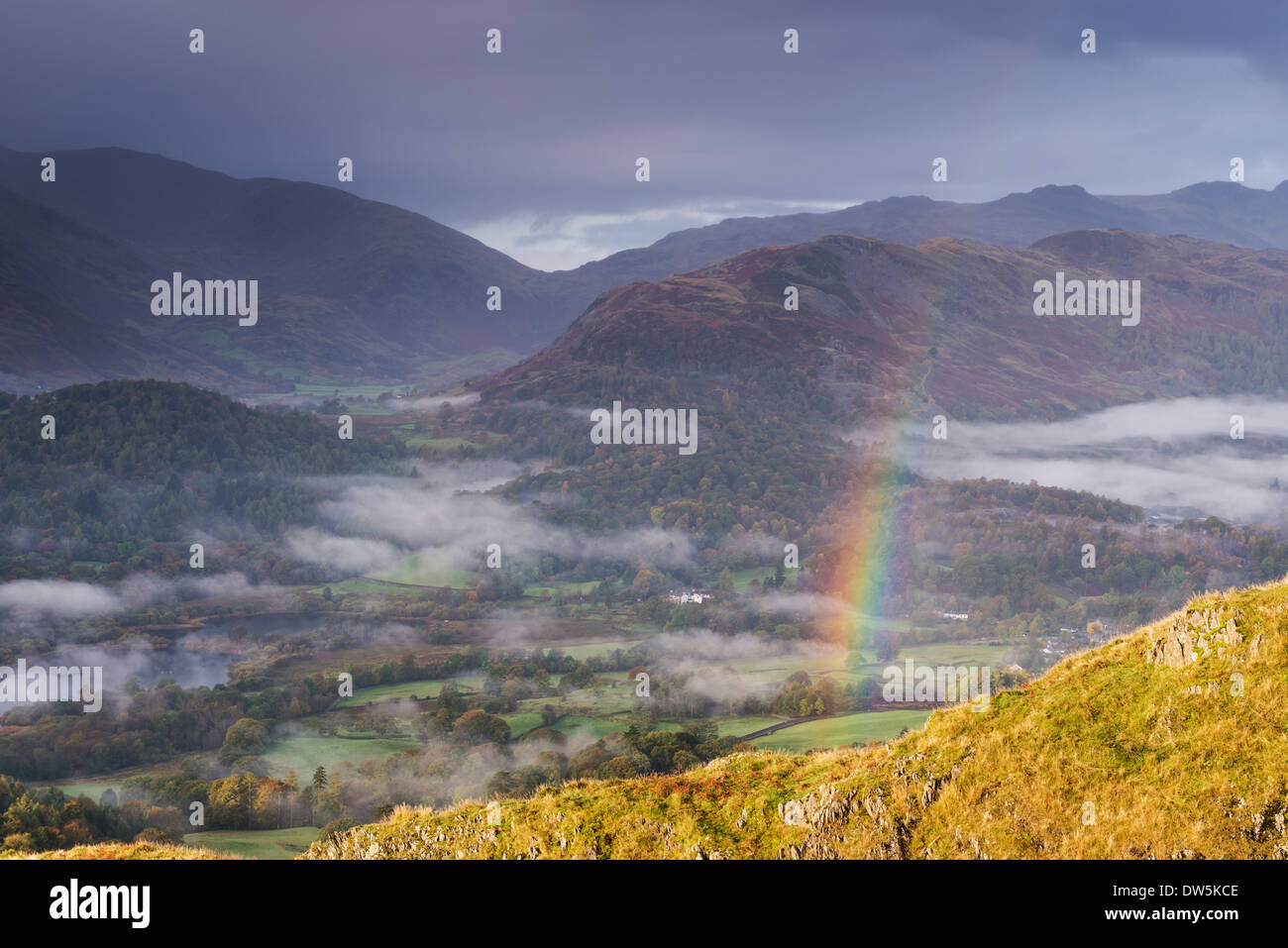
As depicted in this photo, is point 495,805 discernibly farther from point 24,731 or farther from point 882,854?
point 24,731

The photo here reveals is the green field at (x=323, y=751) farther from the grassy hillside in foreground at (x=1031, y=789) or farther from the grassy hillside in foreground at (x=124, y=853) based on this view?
the grassy hillside in foreground at (x=1031, y=789)

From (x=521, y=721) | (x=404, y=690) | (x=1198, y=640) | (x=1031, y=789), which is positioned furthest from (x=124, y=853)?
(x=404, y=690)

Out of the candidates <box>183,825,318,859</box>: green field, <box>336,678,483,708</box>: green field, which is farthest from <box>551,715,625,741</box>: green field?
<box>183,825,318,859</box>: green field

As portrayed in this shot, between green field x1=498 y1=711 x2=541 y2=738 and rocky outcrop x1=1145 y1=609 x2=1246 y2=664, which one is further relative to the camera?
green field x1=498 y1=711 x2=541 y2=738

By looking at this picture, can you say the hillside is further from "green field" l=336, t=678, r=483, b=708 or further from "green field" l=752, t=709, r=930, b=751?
"green field" l=336, t=678, r=483, b=708

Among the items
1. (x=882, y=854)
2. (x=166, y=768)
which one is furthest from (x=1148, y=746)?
(x=166, y=768)

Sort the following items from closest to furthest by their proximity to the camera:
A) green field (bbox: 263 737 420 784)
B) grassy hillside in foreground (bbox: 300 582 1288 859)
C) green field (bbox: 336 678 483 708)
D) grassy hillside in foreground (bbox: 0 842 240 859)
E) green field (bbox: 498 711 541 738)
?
grassy hillside in foreground (bbox: 300 582 1288 859), grassy hillside in foreground (bbox: 0 842 240 859), green field (bbox: 263 737 420 784), green field (bbox: 498 711 541 738), green field (bbox: 336 678 483 708)

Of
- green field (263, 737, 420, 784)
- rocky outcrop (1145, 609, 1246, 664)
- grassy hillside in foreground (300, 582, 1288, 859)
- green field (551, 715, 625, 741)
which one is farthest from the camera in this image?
green field (551, 715, 625, 741)
